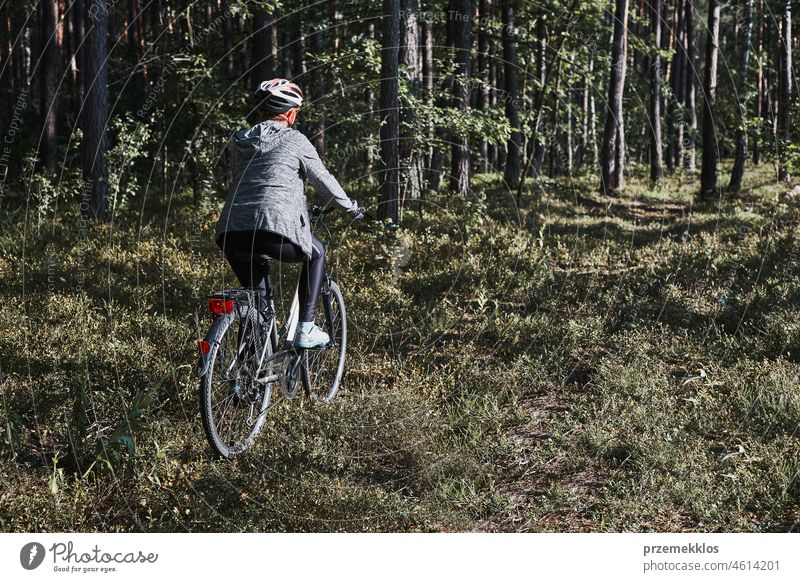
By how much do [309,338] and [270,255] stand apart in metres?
0.93

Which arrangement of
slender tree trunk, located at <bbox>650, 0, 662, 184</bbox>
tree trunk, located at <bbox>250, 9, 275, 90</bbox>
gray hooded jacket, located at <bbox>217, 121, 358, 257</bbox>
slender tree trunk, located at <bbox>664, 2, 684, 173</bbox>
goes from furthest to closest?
slender tree trunk, located at <bbox>664, 2, 684, 173</bbox>, slender tree trunk, located at <bbox>650, 0, 662, 184</bbox>, tree trunk, located at <bbox>250, 9, 275, 90</bbox>, gray hooded jacket, located at <bbox>217, 121, 358, 257</bbox>

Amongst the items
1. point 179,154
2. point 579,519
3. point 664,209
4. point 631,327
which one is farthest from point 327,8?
point 579,519

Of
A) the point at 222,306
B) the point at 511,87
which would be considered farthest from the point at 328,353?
the point at 511,87

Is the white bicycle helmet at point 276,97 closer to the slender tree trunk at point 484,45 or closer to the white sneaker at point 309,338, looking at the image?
the white sneaker at point 309,338

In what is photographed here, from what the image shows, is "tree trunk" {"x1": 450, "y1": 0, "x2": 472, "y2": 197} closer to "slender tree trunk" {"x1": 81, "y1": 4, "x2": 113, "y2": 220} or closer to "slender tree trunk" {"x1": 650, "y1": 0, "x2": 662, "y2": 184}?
"slender tree trunk" {"x1": 81, "y1": 4, "x2": 113, "y2": 220}

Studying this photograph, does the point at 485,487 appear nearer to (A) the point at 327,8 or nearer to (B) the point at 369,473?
(B) the point at 369,473

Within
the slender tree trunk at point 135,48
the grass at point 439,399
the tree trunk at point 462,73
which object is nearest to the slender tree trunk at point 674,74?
the tree trunk at point 462,73

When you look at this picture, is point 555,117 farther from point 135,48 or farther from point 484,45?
point 135,48

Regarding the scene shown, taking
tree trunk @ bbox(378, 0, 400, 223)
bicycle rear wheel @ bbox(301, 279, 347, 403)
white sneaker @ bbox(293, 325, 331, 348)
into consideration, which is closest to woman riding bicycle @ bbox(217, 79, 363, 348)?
white sneaker @ bbox(293, 325, 331, 348)

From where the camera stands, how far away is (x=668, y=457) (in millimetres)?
5586

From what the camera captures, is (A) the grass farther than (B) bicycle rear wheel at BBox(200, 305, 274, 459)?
No

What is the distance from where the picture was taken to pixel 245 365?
5664mm

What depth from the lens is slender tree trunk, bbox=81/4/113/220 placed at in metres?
13.5

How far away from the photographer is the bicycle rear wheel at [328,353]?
6.98 meters
